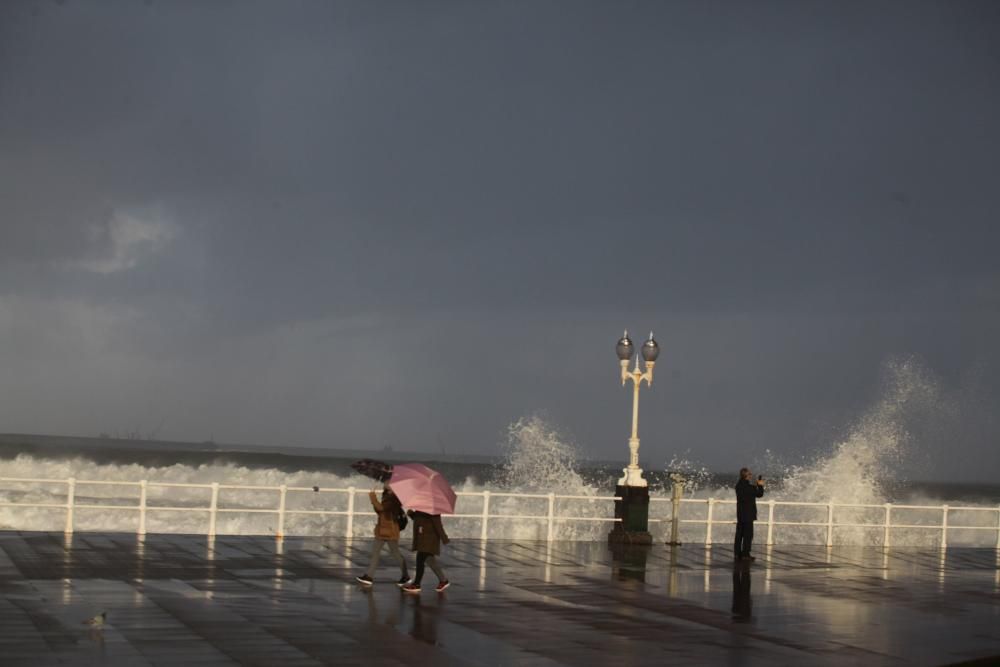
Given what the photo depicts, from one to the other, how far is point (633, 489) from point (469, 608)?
10.5 m

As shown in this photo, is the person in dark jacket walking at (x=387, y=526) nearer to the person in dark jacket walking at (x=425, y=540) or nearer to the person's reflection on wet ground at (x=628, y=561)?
the person in dark jacket walking at (x=425, y=540)

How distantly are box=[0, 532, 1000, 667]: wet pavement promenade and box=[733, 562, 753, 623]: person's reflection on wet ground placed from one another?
0.07 metres

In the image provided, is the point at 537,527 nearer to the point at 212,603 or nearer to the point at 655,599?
the point at 655,599

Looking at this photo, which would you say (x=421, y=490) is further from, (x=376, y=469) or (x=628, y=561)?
(x=628, y=561)

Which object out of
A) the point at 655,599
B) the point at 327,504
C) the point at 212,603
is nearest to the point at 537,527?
the point at 327,504

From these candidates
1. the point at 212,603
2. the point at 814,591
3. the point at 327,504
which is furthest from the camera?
the point at 327,504

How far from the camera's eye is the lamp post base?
2445 centimetres

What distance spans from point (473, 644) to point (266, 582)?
500 centimetres

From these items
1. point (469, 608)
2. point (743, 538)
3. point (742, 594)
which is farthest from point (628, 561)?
point (469, 608)

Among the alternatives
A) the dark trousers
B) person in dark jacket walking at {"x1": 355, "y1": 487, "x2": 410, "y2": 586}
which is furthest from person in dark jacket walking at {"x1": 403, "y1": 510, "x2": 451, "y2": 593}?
the dark trousers

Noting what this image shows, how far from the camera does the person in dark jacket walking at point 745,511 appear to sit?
2300cm

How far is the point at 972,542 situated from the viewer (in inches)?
2036

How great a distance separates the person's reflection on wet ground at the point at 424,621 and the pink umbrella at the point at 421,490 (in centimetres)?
113

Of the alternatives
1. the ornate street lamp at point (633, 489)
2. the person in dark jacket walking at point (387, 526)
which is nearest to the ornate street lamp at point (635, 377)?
the ornate street lamp at point (633, 489)
